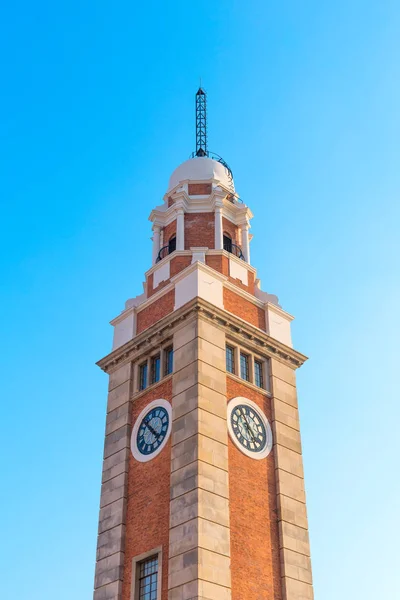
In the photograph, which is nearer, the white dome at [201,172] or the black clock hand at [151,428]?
the black clock hand at [151,428]

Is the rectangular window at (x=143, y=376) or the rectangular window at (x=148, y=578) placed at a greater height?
the rectangular window at (x=143, y=376)

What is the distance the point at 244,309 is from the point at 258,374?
3.03 m

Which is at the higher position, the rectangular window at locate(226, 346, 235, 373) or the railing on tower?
the railing on tower

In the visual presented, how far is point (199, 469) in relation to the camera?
3058 centimetres

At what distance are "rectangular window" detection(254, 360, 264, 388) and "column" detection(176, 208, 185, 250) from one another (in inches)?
267

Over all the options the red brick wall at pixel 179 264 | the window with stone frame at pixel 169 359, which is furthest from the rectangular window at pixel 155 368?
the red brick wall at pixel 179 264

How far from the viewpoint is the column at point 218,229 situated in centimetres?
4000

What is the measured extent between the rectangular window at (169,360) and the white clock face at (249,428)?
3.08 m

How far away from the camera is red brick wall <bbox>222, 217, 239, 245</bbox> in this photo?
42.2 m

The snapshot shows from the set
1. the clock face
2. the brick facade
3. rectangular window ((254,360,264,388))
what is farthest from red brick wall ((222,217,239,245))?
the clock face

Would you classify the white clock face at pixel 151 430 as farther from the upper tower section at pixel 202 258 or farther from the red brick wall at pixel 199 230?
the red brick wall at pixel 199 230

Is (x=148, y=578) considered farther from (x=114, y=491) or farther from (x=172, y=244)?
Result: (x=172, y=244)

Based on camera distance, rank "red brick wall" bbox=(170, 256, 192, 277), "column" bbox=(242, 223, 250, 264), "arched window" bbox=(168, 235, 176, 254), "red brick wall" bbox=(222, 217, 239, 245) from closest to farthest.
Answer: "red brick wall" bbox=(170, 256, 192, 277) → "arched window" bbox=(168, 235, 176, 254) → "column" bbox=(242, 223, 250, 264) → "red brick wall" bbox=(222, 217, 239, 245)

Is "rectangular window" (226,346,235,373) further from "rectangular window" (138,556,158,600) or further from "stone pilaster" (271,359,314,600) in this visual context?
"rectangular window" (138,556,158,600)
